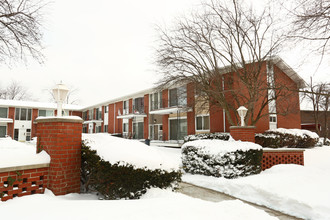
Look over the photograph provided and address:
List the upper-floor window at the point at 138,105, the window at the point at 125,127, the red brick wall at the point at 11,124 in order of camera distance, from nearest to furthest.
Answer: the upper-floor window at the point at 138,105, the window at the point at 125,127, the red brick wall at the point at 11,124

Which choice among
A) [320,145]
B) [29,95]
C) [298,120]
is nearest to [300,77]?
[298,120]

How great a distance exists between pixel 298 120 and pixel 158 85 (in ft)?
49.4

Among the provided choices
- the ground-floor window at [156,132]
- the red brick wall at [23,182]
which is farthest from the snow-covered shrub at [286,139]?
the red brick wall at [23,182]

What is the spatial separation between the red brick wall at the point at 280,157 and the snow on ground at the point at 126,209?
5.32 meters

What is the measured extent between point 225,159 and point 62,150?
16.0 ft

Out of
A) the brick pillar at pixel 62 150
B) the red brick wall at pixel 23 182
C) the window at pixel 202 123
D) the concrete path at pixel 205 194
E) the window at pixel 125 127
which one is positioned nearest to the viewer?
the red brick wall at pixel 23 182

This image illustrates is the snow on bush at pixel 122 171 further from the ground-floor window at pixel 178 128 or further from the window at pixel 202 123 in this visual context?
the ground-floor window at pixel 178 128

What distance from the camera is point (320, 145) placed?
16969 mm

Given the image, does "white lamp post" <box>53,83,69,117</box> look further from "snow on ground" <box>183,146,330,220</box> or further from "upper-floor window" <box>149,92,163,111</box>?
"upper-floor window" <box>149,92,163,111</box>

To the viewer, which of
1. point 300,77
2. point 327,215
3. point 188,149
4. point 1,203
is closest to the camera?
point 1,203

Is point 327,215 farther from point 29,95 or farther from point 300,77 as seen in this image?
point 29,95

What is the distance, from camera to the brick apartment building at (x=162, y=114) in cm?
1645

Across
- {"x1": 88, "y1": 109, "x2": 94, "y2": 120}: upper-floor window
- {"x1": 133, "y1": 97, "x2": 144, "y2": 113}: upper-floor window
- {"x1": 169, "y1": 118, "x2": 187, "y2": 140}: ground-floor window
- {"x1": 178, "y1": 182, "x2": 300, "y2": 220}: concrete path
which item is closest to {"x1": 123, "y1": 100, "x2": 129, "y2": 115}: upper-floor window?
{"x1": 133, "y1": 97, "x2": 144, "y2": 113}: upper-floor window

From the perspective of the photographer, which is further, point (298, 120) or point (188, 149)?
point (298, 120)
